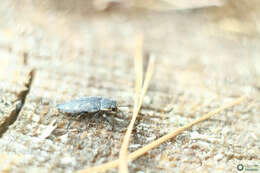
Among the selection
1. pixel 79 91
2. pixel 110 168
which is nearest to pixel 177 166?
pixel 110 168

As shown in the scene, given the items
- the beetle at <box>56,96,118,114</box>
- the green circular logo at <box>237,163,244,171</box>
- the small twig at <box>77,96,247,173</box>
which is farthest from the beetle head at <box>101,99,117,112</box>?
the green circular logo at <box>237,163,244,171</box>

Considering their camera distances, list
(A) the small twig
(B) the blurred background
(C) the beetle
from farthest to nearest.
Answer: (C) the beetle
(B) the blurred background
(A) the small twig

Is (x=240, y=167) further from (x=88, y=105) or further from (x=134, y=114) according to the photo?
(x=88, y=105)

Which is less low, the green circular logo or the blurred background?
the blurred background

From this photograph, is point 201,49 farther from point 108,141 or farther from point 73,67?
point 108,141

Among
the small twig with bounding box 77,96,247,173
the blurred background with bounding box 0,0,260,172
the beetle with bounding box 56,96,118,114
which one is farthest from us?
the beetle with bounding box 56,96,118,114

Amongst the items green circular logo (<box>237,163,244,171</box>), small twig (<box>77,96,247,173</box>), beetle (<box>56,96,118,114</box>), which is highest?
beetle (<box>56,96,118,114</box>)

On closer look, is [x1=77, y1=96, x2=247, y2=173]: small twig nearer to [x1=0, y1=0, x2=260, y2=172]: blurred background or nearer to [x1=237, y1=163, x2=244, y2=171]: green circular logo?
[x1=0, y1=0, x2=260, y2=172]: blurred background

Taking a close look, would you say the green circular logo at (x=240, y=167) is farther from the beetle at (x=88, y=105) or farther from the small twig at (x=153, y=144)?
the beetle at (x=88, y=105)

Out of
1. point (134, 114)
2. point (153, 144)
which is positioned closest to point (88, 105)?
point (134, 114)
